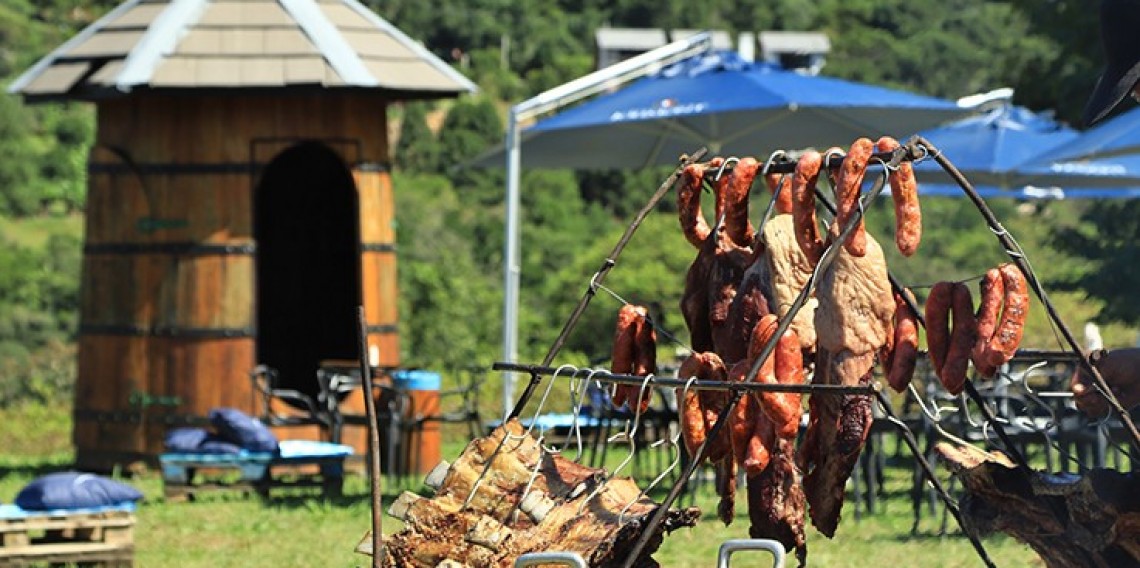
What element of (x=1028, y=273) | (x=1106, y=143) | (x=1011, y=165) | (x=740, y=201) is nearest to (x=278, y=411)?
(x=1106, y=143)

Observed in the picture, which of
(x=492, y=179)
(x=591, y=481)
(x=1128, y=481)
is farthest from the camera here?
(x=492, y=179)

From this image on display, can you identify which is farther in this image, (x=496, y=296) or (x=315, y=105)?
(x=496, y=296)

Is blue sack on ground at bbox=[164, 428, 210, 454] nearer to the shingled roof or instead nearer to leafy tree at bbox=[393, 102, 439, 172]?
the shingled roof

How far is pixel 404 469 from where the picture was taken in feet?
49.2

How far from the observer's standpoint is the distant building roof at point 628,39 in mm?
77938

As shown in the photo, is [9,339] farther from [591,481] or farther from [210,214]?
[591,481]

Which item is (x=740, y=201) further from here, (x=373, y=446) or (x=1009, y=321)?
(x=373, y=446)

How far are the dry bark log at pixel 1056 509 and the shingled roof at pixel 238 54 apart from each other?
890cm

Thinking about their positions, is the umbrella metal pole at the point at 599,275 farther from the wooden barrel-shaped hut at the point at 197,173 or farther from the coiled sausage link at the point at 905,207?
the wooden barrel-shaped hut at the point at 197,173

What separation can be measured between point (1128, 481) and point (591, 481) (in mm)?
1743

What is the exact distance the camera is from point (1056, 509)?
6.39m

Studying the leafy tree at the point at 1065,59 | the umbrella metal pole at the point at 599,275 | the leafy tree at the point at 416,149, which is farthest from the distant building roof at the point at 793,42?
the umbrella metal pole at the point at 599,275

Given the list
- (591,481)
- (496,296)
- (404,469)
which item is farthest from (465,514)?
(496,296)

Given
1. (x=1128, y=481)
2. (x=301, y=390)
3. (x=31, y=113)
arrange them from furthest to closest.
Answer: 1. (x=31, y=113)
2. (x=301, y=390)
3. (x=1128, y=481)
